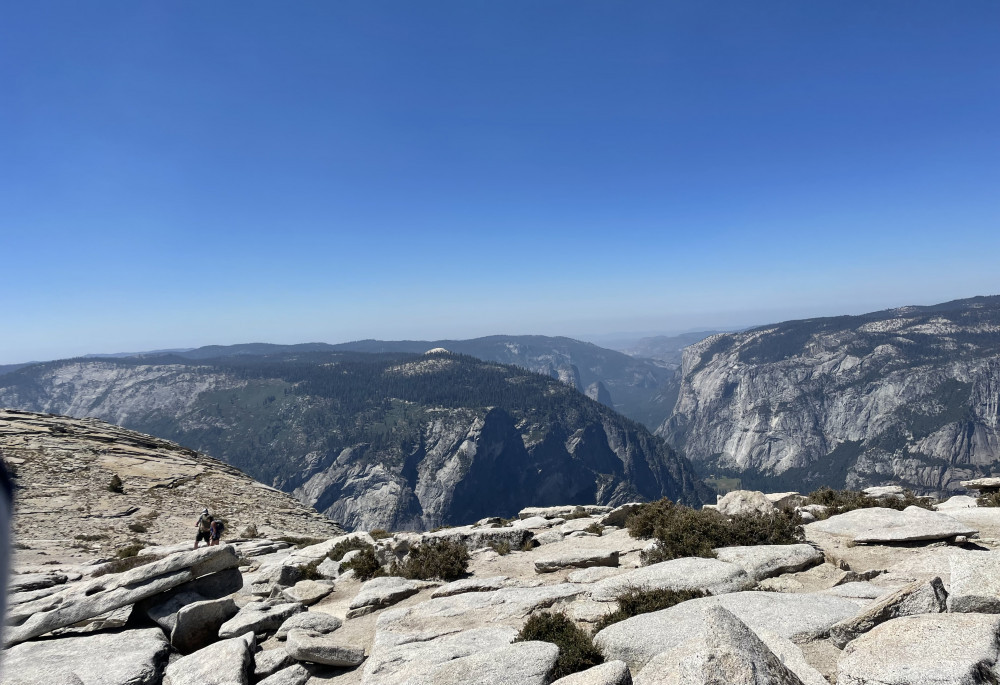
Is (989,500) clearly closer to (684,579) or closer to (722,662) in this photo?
(684,579)

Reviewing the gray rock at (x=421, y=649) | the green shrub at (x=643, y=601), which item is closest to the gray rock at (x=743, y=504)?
the green shrub at (x=643, y=601)

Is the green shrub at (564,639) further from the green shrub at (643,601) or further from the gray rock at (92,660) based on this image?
the gray rock at (92,660)

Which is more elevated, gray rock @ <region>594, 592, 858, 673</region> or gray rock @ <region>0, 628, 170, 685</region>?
gray rock @ <region>594, 592, 858, 673</region>

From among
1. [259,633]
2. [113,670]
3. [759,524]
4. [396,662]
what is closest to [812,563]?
[759,524]

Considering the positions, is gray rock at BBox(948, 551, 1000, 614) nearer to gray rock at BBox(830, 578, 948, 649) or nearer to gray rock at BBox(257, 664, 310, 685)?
gray rock at BBox(830, 578, 948, 649)

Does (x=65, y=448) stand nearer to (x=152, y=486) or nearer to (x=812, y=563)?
(x=152, y=486)

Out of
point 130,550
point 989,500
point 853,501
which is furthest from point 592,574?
point 130,550

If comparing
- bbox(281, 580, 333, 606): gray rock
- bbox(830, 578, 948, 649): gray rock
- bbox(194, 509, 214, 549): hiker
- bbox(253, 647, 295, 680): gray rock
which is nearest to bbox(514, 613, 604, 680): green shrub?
bbox(830, 578, 948, 649): gray rock
